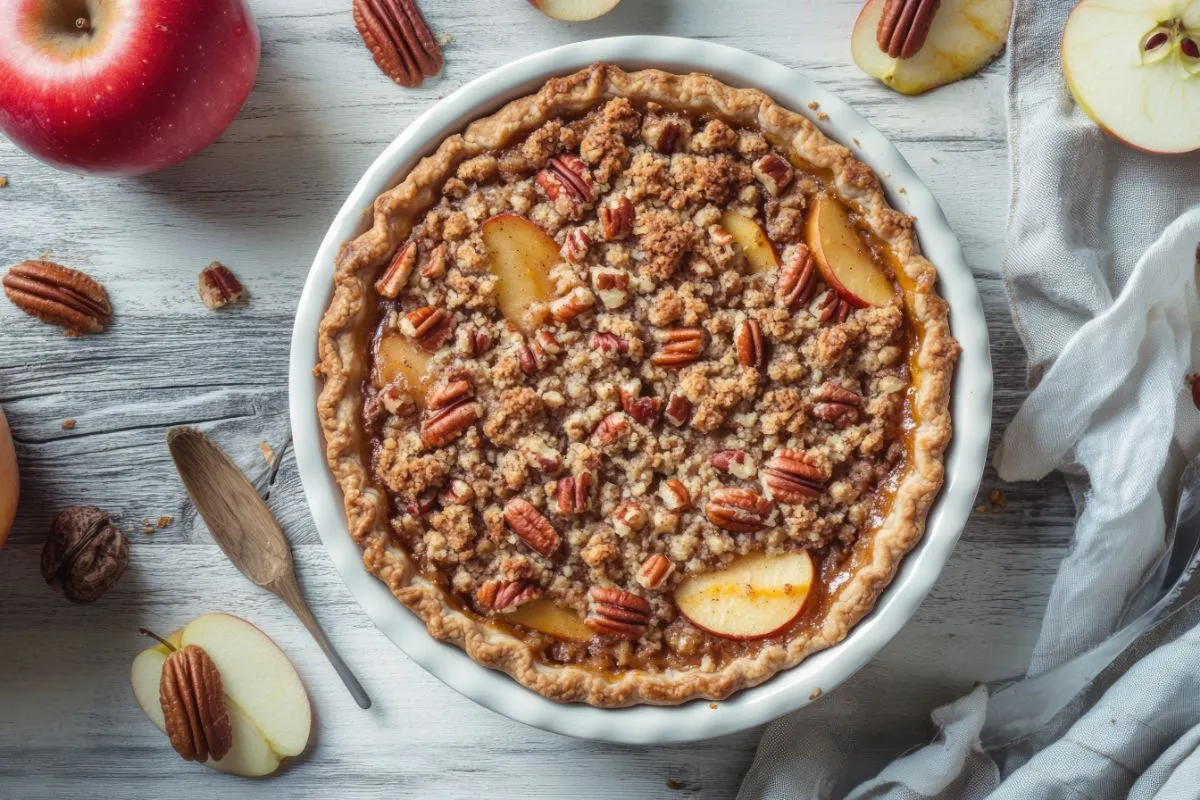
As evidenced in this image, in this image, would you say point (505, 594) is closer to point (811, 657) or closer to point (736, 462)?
point (736, 462)

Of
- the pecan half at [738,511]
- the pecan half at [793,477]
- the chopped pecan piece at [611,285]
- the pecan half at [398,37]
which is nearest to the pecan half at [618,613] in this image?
the pecan half at [738,511]


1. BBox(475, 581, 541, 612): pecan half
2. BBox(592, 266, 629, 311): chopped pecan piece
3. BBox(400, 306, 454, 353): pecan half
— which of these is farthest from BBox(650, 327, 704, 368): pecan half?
BBox(475, 581, 541, 612): pecan half

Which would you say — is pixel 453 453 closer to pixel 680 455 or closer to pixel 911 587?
pixel 680 455

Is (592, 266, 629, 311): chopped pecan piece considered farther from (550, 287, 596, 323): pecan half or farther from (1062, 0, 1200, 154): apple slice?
(1062, 0, 1200, 154): apple slice

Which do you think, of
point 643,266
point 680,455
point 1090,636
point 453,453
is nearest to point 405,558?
point 453,453

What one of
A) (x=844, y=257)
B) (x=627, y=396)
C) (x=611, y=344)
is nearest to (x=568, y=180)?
(x=611, y=344)

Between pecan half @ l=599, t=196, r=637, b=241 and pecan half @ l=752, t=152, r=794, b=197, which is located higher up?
pecan half @ l=752, t=152, r=794, b=197

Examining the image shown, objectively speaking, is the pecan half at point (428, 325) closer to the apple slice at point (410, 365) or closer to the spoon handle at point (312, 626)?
the apple slice at point (410, 365)
